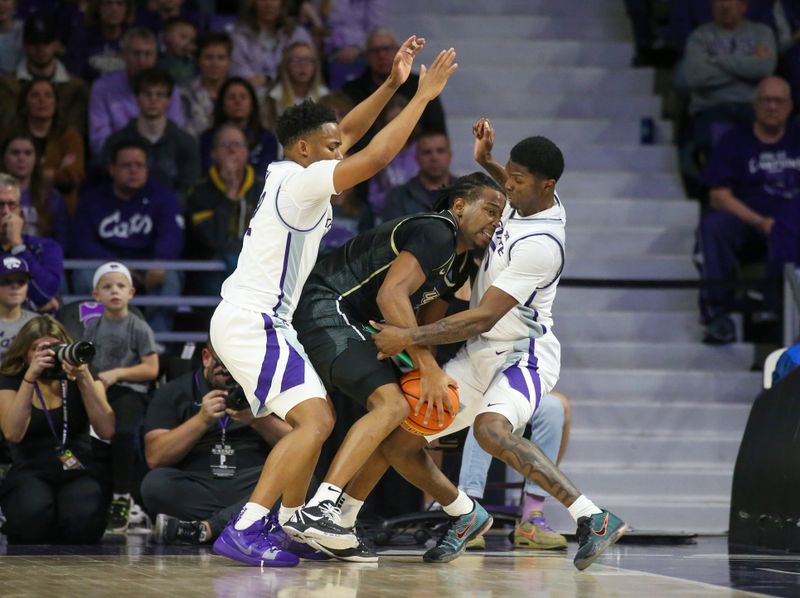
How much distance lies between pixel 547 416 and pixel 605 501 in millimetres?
1504

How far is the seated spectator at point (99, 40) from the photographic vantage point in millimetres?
11281

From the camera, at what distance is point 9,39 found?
11.2 metres

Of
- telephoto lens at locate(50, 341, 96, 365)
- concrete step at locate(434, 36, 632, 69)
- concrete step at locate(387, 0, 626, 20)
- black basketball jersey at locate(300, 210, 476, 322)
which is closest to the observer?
black basketball jersey at locate(300, 210, 476, 322)

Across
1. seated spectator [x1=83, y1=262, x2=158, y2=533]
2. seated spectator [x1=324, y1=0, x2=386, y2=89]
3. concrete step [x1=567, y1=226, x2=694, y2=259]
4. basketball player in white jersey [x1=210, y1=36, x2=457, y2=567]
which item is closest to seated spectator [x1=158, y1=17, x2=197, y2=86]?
seated spectator [x1=324, y1=0, x2=386, y2=89]

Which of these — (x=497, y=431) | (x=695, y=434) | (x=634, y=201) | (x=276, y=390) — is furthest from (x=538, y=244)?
(x=634, y=201)

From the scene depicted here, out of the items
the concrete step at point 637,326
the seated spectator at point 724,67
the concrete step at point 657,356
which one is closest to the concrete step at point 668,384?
the concrete step at point 657,356

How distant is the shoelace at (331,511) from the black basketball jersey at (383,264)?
3.03 feet

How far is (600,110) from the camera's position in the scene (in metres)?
12.3

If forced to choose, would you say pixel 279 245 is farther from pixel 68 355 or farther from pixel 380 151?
pixel 68 355

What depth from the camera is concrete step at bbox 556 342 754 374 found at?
1049 centimetres

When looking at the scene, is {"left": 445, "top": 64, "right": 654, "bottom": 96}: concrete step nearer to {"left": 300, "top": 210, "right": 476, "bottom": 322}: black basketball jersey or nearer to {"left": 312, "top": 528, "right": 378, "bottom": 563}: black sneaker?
{"left": 300, "top": 210, "right": 476, "bottom": 322}: black basketball jersey

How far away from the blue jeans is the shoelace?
1762 millimetres

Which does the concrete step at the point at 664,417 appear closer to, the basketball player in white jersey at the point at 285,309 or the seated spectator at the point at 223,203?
the seated spectator at the point at 223,203

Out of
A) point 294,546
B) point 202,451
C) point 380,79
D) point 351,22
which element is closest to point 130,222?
point 380,79
